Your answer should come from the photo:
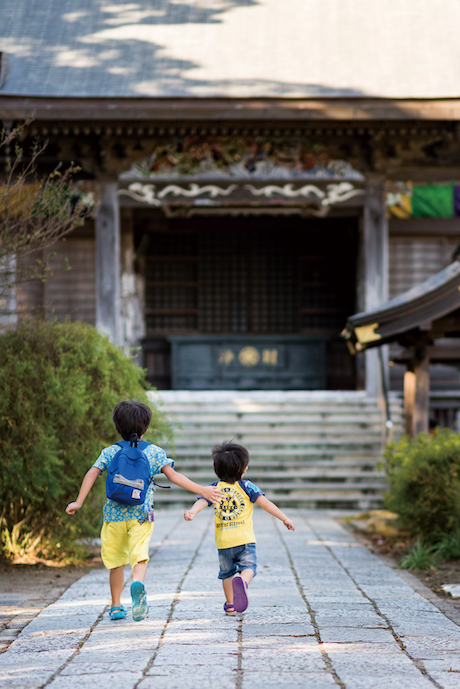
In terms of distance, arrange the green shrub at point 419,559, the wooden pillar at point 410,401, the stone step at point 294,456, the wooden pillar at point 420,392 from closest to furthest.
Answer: the green shrub at point 419,559 → the wooden pillar at point 420,392 → the wooden pillar at point 410,401 → the stone step at point 294,456

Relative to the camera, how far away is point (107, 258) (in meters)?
11.6

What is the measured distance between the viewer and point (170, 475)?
4020mm

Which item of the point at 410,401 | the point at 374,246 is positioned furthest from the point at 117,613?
the point at 374,246

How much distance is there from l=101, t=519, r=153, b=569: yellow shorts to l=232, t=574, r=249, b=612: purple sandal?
0.50 m

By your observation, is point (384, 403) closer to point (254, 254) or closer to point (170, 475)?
point (254, 254)

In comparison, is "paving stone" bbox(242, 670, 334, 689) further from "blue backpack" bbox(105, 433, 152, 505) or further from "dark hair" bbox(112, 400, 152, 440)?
"dark hair" bbox(112, 400, 152, 440)

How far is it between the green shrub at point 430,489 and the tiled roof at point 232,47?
590cm

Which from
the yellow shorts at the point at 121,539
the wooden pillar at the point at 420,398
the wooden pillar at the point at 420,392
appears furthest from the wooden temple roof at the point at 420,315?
the yellow shorts at the point at 121,539

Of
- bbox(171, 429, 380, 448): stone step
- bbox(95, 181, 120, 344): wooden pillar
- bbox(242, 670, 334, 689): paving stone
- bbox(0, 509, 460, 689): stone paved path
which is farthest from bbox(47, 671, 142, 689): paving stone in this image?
bbox(95, 181, 120, 344): wooden pillar

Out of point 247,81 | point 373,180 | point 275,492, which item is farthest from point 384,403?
point 247,81

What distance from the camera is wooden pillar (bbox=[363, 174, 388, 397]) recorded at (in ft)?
38.4

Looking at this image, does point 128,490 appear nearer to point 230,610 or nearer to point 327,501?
point 230,610

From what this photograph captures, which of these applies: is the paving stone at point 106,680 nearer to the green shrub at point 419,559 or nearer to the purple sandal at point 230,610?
the purple sandal at point 230,610

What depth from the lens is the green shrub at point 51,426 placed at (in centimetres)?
559
